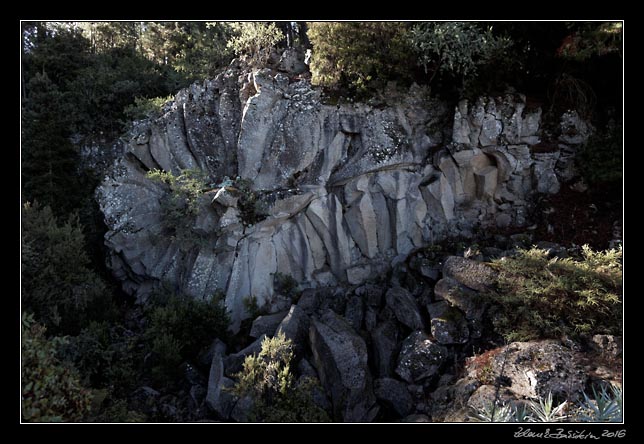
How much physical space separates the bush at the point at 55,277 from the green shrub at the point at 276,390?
4.33m

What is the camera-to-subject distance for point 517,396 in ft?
19.3

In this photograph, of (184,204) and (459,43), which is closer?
(459,43)

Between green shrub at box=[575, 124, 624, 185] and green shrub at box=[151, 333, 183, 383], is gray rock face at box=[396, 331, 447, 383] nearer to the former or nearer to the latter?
green shrub at box=[151, 333, 183, 383]

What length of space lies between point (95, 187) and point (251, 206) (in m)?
5.40

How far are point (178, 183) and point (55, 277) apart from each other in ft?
11.6

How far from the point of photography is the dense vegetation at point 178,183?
6574 mm

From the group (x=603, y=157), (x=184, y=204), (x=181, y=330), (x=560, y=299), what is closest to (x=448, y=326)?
(x=560, y=299)

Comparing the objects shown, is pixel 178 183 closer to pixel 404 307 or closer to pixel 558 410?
pixel 404 307

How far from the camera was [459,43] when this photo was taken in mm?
9617

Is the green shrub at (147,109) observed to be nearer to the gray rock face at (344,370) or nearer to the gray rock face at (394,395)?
the gray rock face at (344,370)

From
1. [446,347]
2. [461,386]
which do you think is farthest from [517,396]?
[446,347]

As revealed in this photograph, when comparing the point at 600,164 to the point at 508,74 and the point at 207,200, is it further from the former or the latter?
the point at 207,200

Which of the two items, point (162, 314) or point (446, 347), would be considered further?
point (162, 314)

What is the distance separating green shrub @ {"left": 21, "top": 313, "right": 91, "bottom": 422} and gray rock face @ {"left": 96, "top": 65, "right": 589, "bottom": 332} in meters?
4.58
